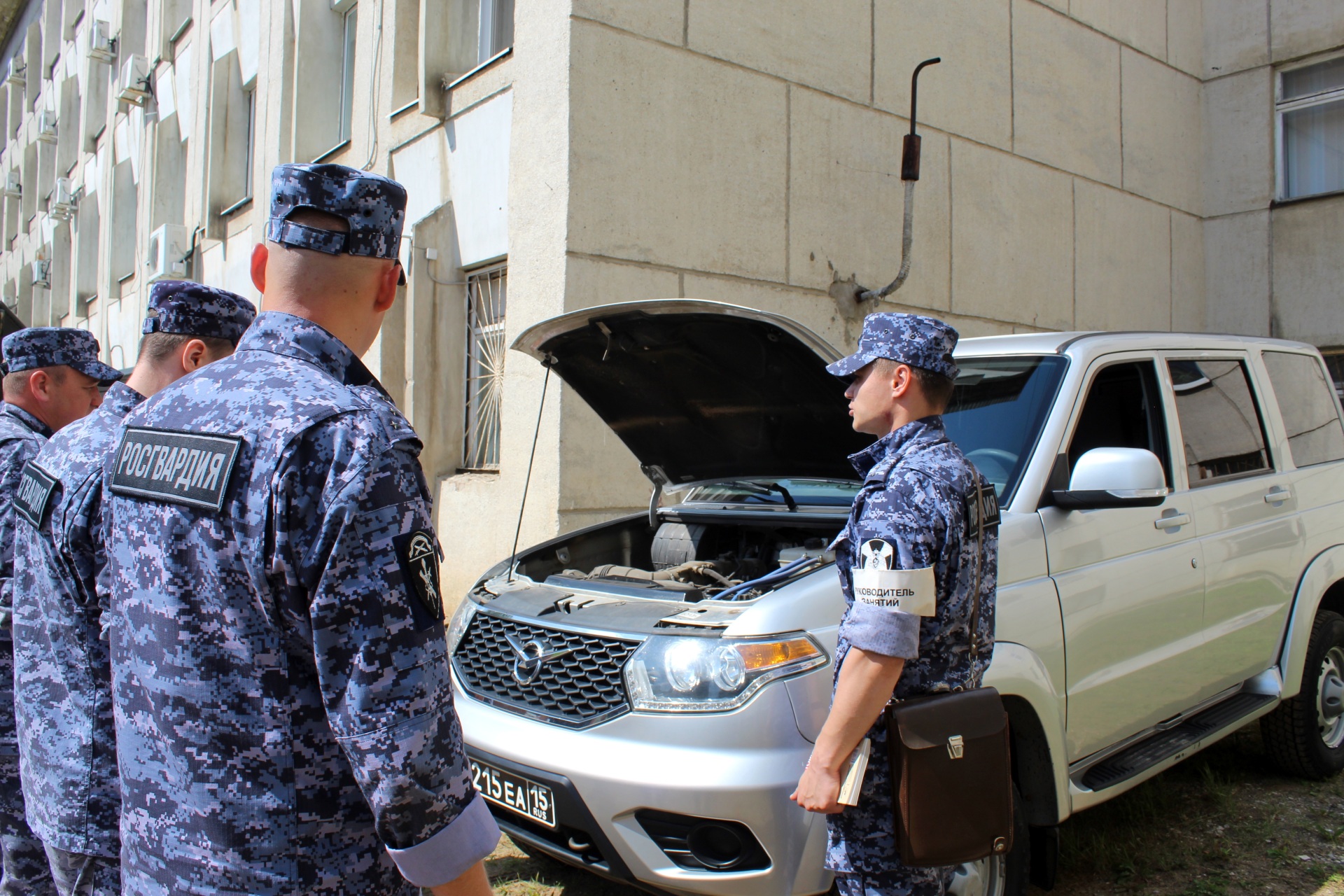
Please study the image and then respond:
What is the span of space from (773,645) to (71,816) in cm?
161

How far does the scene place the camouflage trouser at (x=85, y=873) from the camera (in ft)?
6.39

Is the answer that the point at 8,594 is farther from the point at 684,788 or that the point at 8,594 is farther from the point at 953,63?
the point at 953,63

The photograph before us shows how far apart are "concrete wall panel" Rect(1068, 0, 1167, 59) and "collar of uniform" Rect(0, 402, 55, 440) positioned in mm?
9678

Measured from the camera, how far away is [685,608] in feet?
8.97

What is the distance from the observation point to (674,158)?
259 inches

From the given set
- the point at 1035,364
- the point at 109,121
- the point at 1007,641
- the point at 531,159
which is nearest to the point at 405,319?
the point at 531,159

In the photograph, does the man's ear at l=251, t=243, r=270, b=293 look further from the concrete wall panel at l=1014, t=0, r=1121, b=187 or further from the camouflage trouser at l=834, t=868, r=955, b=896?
the concrete wall panel at l=1014, t=0, r=1121, b=187

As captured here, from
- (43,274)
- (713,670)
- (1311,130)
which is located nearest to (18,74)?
(43,274)

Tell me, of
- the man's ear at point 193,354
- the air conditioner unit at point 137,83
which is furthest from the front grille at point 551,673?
the air conditioner unit at point 137,83

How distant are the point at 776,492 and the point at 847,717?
207cm

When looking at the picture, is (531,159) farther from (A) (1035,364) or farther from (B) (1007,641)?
(B) (1007,641)

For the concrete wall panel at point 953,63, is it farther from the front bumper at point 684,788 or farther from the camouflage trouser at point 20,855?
the camouflage trouser at point 20,855

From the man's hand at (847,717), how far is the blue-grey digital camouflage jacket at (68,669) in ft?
4.81

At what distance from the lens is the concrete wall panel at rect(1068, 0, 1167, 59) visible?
31.4 ft
